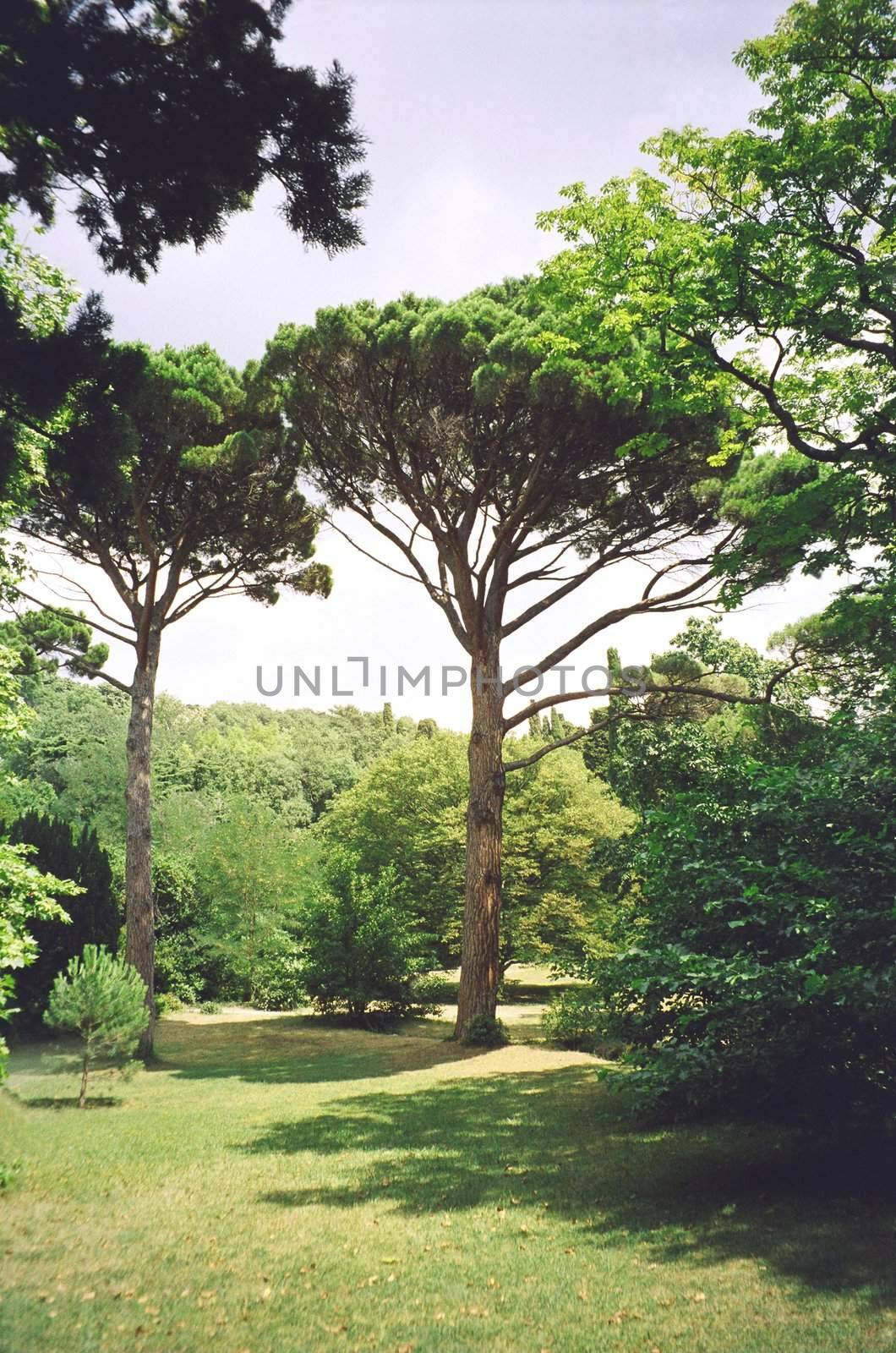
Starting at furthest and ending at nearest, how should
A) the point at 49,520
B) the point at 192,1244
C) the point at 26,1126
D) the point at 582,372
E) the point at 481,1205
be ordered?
the point at 49,520 < the point at 582,372 < the point at 26,1126 < the point at 481,1205 < the point at 192,1244

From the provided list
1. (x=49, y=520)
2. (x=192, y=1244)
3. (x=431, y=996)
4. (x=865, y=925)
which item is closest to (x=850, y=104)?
(x=865, y=925)

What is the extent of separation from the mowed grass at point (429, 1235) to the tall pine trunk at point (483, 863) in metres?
4.27

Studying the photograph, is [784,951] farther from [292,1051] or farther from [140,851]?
[292,1051]

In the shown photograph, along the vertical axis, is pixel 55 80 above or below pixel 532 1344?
above

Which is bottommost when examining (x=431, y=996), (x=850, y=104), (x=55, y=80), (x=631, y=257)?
Answer: (x=431, y=996)

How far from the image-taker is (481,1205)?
5613mm

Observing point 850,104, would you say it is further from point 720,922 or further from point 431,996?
point 431,996

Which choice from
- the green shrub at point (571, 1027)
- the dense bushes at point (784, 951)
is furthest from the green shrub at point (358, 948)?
the dense bushes at point (784, 951)

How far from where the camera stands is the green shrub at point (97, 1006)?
932cm

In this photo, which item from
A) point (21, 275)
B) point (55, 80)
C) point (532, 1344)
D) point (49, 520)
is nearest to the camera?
point (55, 80)

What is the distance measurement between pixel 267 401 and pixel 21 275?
23.9 ft

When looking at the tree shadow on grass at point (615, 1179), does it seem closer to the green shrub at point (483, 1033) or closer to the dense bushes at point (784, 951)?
the dense bushes at point (784, 951)

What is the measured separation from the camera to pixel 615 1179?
6.07m

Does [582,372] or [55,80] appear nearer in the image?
[55,80]
